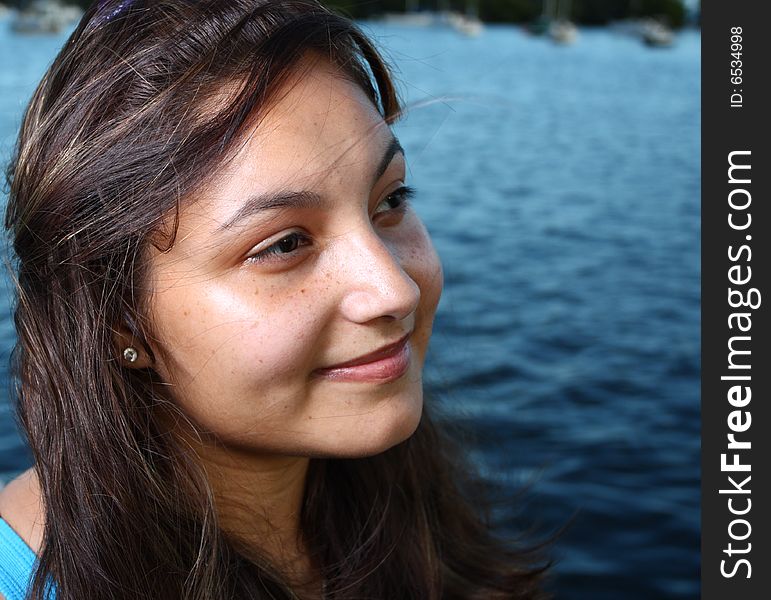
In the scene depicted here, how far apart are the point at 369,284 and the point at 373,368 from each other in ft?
0.55

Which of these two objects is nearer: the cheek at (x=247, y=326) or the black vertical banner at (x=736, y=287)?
the cheek at (x=247, y=326)

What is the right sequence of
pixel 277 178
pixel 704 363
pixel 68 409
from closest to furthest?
pixel 277 178, pixel 68 409, pixel 704 363

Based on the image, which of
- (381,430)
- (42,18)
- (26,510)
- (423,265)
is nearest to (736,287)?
(423,265)

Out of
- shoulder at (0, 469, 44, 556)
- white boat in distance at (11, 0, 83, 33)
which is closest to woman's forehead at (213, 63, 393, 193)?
shoulder at (0, 469, 44, 556)

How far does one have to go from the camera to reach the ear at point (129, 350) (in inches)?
68.9

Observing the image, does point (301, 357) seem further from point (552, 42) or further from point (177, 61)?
point (552, 42)

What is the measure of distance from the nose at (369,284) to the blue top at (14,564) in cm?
76

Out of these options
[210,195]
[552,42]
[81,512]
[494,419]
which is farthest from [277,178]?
[552,42]

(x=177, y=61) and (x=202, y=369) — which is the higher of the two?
(x=177, y=61)

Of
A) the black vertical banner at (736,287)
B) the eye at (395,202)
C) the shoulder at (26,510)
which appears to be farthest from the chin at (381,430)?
the black vertical banner at (736,287)

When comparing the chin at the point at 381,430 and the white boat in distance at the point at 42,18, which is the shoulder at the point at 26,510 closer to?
the chin at the point at 381,430

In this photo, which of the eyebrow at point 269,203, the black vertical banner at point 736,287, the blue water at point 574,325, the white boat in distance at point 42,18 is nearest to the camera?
the eyebrow at point 269,203

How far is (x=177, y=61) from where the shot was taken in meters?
1.69

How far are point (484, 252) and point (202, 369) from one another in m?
11.6
